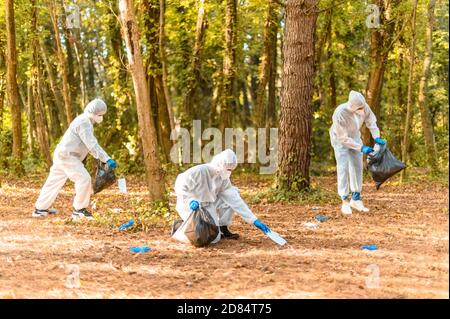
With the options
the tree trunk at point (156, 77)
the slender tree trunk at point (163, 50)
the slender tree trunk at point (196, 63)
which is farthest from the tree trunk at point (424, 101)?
the tree trunk at point (156, 77)

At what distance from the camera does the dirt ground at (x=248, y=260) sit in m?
4.50

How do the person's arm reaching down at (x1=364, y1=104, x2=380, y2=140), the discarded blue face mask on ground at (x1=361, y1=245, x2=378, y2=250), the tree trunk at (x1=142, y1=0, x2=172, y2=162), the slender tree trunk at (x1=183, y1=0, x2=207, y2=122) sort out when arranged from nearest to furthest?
the discarded blue face mask on ground at (x1=361, y1=245, x2=378, y2=250) → the person's arm reaching down at (x1=364, y1=104, x2=380, y2=140) → the tree trunk at (x1=142, y1=0, x2=172, y2=162) → the slender tree trunk at (x1=183, y1=0, x2=207, y2=122)

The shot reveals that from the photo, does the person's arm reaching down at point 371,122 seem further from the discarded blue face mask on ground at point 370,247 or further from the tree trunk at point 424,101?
the tree trunk at point 424,101

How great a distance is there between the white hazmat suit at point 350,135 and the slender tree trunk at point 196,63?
6510 millimetres

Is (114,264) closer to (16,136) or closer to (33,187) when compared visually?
(33,187)

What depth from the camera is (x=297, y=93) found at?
30.6 feet

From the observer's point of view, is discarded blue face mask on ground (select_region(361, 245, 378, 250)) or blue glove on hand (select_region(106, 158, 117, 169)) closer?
discarded blue face mask on ground (select_region(361, 245, 378, 250))

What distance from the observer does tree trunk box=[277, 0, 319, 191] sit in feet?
30.3

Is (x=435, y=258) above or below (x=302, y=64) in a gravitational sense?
below

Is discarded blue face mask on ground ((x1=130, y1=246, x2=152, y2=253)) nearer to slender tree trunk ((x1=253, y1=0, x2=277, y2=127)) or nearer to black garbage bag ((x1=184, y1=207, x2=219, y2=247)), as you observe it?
black garbage bag ((x1=184, y1=207, x2=219, y2=247))

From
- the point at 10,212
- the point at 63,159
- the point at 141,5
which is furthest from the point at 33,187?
the point at 141,5

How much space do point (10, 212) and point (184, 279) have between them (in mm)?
5141

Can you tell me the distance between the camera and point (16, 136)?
13141mm

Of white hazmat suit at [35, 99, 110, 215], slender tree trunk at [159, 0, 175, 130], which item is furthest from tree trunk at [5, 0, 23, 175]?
white hazmat suit at [35, 99, 110, 215]
